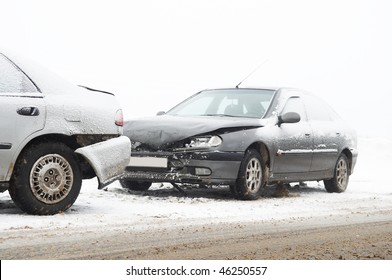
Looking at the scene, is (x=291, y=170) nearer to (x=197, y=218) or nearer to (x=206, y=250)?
(x=197, y=218)

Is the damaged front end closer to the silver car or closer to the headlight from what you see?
the headlight

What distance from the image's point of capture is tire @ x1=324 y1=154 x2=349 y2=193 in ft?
42.1

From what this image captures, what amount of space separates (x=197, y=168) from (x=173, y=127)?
25.0 inches

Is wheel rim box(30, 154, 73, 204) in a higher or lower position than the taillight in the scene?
lower

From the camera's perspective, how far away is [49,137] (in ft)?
27.6

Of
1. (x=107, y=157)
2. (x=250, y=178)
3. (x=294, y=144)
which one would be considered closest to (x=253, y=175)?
(x=250, y=178)

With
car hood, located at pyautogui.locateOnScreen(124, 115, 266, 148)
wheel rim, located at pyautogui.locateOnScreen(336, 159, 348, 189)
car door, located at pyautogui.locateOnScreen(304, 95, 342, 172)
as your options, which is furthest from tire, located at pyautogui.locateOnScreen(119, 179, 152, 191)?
wheel rim, located at pyautogui.locateOnScreen(336, 159, 348, 189)

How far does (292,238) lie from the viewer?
7.00m

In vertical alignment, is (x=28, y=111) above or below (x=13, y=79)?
below

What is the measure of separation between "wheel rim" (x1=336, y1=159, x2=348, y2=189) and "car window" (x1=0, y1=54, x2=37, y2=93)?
6104 mm

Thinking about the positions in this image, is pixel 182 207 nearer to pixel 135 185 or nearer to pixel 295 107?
pixel 135 185

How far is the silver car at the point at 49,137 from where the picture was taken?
803 centimetres

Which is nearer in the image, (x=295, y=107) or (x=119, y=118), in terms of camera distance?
(x=119, y=118)

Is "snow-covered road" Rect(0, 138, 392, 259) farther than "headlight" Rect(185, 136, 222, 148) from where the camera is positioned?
No
